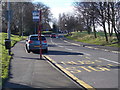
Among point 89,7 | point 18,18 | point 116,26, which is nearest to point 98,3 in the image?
point 89,7

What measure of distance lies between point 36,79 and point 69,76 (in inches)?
55.4

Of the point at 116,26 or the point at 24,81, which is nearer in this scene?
the point at 24,81

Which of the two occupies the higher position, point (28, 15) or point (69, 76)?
point (28, 15)

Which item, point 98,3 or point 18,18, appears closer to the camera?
point 98,3

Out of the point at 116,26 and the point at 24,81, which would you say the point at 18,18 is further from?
the point at 24,81

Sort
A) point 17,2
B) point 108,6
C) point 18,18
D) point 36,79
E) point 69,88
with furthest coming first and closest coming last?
point 18,18 < point 17,2 < point 108,6 < point 36,79 < point 69,88

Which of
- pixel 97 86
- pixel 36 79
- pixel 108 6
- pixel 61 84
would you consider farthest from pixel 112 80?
pixel 108 6

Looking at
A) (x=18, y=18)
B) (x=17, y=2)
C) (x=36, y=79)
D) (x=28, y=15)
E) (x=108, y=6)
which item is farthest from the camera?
(x=28, y=15)

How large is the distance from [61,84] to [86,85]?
810 millimetres

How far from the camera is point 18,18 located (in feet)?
173

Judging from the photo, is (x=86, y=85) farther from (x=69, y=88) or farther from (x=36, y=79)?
(x=36, y=79)

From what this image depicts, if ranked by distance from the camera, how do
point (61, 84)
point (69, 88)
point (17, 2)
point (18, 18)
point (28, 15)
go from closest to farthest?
point (69, 88) < point (61, 84) < point (17, 2) < point (18, 18) < point (28, 15)

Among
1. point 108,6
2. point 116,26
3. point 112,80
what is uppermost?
point 108,6

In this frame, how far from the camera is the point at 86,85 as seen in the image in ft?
24.1
